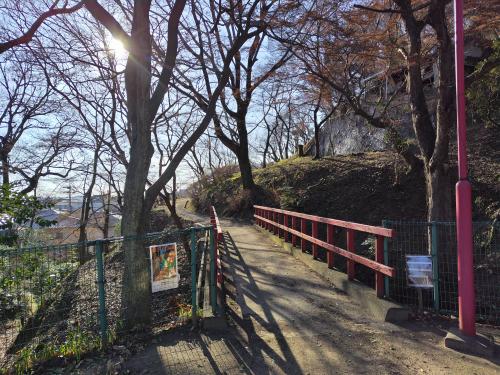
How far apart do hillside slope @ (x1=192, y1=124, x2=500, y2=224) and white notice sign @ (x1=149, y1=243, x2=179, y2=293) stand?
10563 mm

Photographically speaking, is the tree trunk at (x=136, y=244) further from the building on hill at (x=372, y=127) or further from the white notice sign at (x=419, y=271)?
the building on hill at (x=372, y=127)

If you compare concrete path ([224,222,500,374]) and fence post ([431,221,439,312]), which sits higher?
fence post ([431,221,439,312])

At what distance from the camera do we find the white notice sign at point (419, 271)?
17.3ft

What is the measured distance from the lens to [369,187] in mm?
17906

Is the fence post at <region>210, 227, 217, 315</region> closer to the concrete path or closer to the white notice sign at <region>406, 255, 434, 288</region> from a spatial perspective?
the concrete path

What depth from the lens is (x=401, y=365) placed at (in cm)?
424

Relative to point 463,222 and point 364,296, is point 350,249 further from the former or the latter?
point 463,222

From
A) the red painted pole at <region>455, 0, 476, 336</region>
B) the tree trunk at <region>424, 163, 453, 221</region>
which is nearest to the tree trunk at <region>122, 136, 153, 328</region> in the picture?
the red painted pole at <region>455, 0, 476, 336</region>

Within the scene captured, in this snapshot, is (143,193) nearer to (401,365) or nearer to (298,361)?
(298,361)

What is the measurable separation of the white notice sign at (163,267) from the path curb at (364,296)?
3.02 m

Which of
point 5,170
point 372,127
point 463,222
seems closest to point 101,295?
point 463,222

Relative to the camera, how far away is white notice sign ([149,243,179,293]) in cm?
544

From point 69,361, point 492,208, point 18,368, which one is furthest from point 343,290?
point 492,208

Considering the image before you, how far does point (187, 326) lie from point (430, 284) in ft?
11.4
